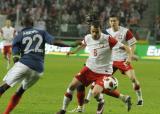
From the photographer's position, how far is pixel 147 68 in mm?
31141

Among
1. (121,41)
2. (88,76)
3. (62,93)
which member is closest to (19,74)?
(88,76)

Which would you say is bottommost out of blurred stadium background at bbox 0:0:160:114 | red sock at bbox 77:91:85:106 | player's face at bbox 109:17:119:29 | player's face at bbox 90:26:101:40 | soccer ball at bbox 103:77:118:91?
blurred stadium background at bbox 0:0:160:114

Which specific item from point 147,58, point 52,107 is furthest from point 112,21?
point 147,58

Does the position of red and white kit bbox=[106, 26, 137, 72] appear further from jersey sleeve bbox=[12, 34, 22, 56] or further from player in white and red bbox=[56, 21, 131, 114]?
jersey sleeve bbox=[12, 34, 22, 56]

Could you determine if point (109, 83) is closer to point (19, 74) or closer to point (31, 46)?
point (31, 46)

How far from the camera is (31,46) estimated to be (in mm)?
12828

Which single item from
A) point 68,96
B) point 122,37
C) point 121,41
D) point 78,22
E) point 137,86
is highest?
point 122,37

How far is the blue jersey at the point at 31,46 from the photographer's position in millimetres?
12734

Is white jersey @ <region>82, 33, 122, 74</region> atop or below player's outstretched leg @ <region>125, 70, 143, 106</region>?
atop

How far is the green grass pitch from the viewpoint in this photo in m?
14.9

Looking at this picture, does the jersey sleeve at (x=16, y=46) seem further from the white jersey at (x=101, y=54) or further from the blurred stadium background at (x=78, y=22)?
the blurred stadium background at (x=78, y=22)

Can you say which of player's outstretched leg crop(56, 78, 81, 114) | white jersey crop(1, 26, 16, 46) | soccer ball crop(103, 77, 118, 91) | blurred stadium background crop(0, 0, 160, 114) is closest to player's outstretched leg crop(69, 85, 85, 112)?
player's outstretched leg crop(56, 78, 81, 114)

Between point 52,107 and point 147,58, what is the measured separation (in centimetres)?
2209

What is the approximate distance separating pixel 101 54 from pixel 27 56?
175 centimetres
